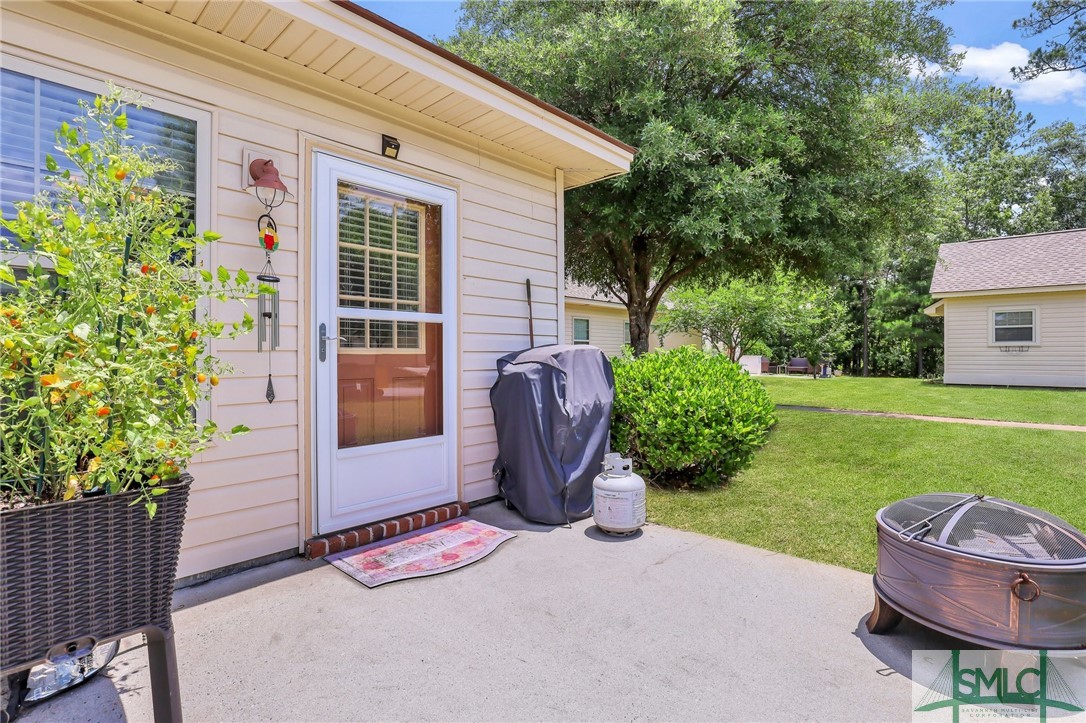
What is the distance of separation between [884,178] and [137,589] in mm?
8260

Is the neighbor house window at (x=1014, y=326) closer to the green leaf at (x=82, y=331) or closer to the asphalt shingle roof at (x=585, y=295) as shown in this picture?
the asphalt shingle roof at (x=585, y=295)

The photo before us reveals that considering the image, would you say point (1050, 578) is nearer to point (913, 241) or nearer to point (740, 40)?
point (740, 40)

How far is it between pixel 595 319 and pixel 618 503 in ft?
40.8

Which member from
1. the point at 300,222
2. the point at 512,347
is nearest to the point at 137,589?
the point at 300,222

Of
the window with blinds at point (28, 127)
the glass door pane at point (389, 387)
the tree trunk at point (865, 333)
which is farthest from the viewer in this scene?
the tree trunk at point (865, 333)

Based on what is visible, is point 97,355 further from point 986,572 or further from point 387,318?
point 986,572

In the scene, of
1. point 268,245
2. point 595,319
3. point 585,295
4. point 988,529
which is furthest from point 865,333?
point 268,245

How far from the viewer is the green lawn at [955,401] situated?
8.42 metres

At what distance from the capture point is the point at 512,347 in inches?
167

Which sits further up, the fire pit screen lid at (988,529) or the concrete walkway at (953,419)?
the fire pit screen lid at (988,529)

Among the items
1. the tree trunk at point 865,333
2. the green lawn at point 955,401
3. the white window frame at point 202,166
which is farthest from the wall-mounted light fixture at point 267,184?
the tree trunk at point 865,333

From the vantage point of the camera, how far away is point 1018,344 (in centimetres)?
1296

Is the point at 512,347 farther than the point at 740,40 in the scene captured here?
No

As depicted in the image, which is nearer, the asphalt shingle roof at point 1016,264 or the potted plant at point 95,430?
the potted plant at point 95,430
